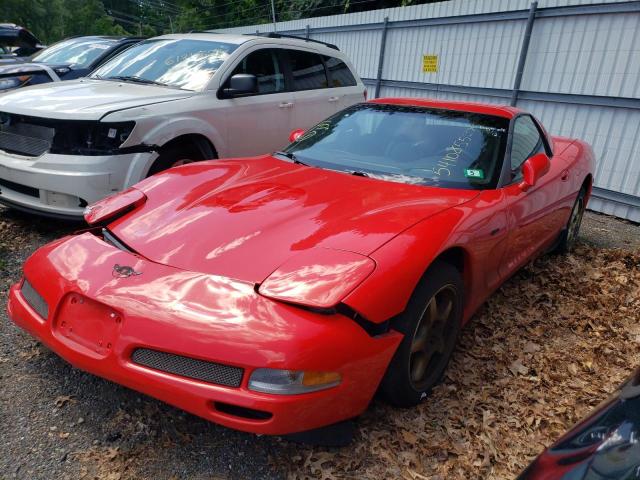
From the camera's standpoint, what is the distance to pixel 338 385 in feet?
6.06

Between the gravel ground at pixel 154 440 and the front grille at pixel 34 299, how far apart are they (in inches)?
16.4

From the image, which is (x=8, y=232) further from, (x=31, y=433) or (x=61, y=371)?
(x=31, y=433)

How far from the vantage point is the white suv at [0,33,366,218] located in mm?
3730

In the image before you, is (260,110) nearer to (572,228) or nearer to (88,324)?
(572,228)

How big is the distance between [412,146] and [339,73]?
11.2 feet

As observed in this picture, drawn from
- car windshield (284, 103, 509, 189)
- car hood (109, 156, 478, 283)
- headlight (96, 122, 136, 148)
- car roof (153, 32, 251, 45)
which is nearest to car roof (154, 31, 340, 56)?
car roof (153, 32, 251, 45)

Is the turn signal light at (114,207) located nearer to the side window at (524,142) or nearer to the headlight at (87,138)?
the headlight at (87,138)

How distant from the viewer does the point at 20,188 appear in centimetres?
391

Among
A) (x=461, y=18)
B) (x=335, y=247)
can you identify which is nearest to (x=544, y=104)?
(x=461, y=18)

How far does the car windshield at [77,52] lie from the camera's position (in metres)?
7.68

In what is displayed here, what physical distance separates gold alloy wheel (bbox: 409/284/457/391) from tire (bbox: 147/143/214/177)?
8.84 ft

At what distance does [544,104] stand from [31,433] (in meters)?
7.09

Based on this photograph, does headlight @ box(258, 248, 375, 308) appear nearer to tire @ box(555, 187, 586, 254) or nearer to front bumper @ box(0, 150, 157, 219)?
front bumper @ box(0, 150, 157, 219)

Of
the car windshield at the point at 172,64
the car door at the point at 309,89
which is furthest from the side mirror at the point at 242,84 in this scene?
the car door at the point at 309,89
